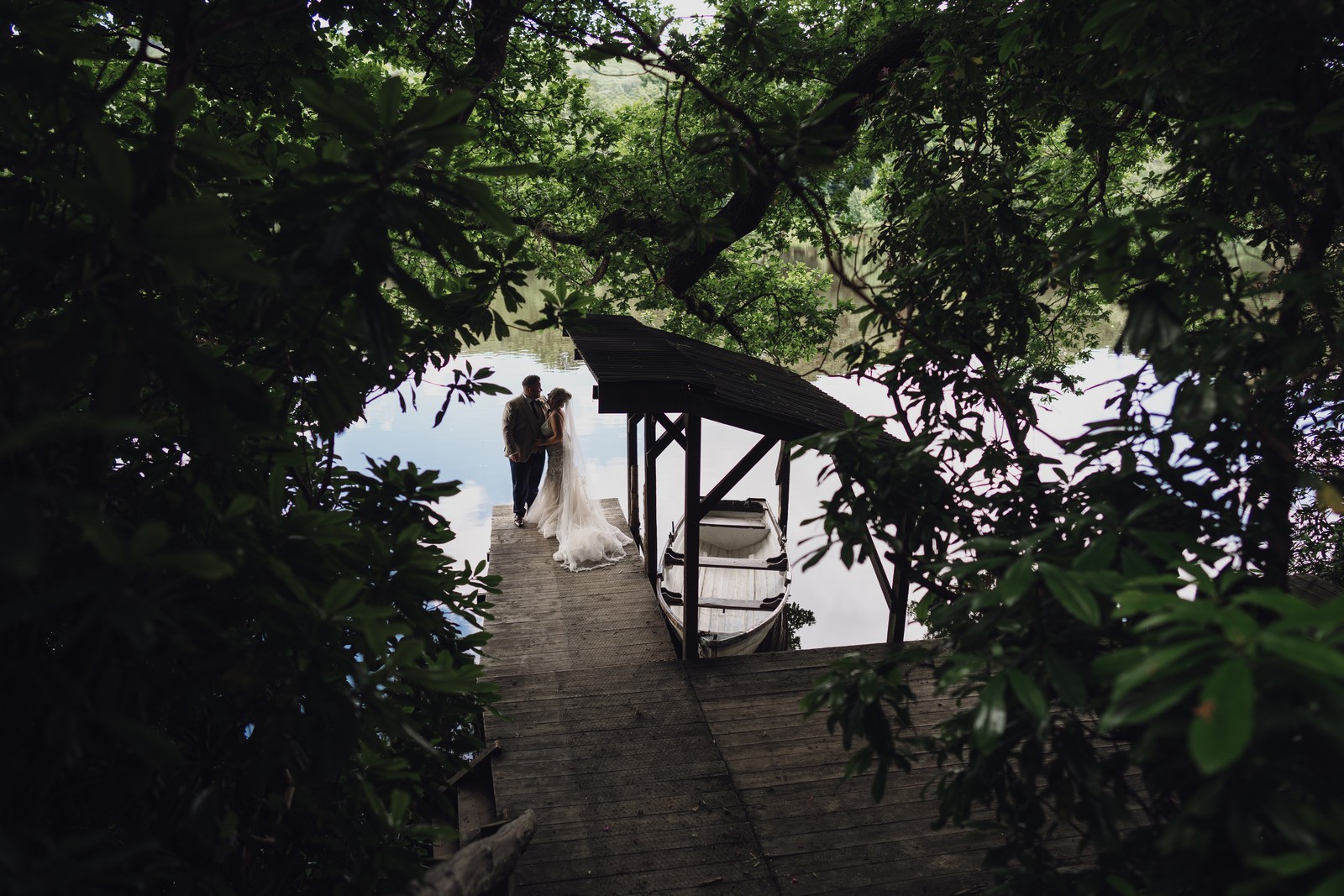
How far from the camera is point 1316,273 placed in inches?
60.3

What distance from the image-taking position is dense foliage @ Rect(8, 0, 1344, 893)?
96 cm

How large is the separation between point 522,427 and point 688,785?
15.5ft

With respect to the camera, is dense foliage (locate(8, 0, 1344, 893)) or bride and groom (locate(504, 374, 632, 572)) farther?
bride and groom (locate(504, 374, 632, 572))

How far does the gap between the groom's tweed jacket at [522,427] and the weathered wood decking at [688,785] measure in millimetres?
2645

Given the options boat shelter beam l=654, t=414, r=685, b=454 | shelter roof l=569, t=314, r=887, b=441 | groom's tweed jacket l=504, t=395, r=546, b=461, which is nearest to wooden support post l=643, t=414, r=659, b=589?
boat shelter beam l=654, t=414, r=685, b=454

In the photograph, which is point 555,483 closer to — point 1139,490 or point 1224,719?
point 1139,490

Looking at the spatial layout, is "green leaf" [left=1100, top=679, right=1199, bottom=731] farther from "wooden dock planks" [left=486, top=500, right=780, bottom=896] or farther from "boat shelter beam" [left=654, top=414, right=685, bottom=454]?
"boat shelter beam" [left=654, top=414, right=685, bottom=454]

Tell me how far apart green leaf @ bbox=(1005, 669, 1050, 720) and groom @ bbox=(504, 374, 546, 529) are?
21.4 feet

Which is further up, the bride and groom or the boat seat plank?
the bride and groom

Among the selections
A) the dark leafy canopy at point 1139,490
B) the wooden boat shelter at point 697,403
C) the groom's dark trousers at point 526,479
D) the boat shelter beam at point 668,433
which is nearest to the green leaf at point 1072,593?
the dark leafy canopy at point 1139,490

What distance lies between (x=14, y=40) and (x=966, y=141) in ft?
11.1

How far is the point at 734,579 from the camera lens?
266 inches

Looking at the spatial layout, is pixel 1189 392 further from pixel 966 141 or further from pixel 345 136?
pixel 966 141

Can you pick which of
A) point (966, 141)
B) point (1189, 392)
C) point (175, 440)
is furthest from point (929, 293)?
point (175, 440)
